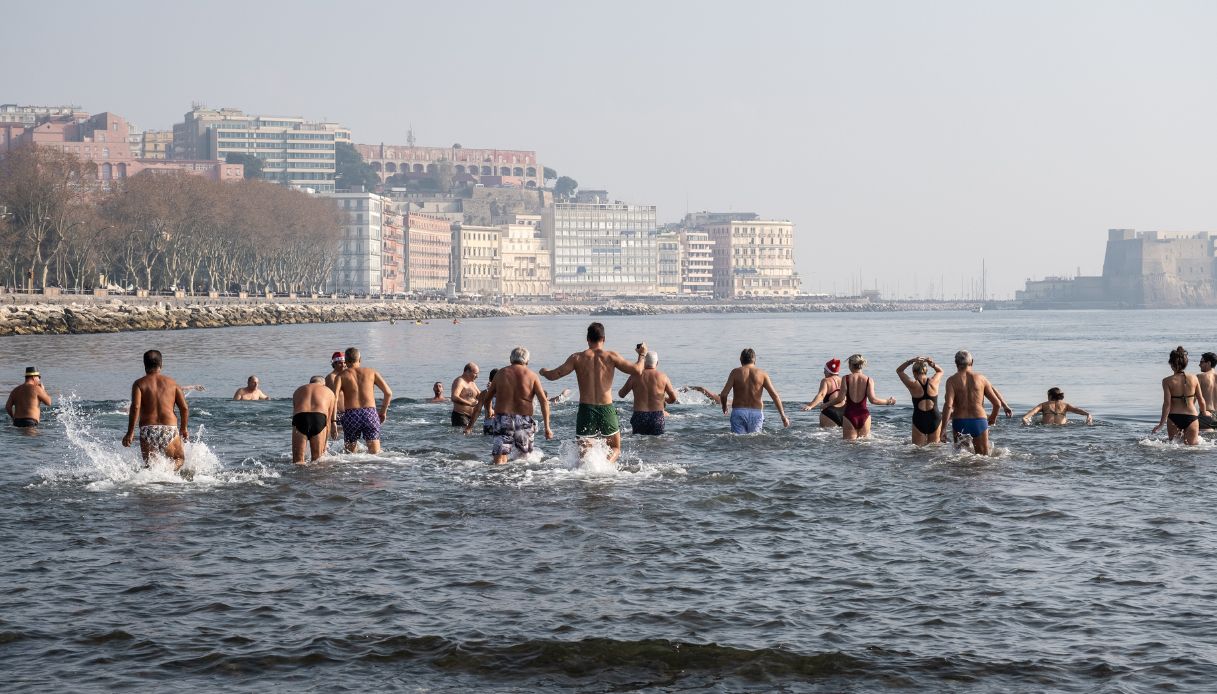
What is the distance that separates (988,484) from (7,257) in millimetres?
89560

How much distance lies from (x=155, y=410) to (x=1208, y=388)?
15280 millimetres

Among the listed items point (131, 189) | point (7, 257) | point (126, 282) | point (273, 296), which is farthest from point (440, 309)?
point (7, 257)

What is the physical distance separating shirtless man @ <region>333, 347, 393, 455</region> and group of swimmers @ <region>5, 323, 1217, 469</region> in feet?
0.04

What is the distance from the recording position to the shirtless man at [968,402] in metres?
19.4

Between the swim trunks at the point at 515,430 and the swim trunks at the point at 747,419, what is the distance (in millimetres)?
5913

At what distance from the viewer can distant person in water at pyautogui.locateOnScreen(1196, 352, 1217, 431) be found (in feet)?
71.5

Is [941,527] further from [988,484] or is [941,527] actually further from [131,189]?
[131,189]

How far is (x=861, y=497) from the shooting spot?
16875mm

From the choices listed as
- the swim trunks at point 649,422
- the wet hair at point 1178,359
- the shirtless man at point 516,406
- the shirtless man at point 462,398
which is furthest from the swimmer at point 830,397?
the shirtless man at point 516,406

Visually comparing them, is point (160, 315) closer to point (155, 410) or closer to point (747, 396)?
point (747, 396)

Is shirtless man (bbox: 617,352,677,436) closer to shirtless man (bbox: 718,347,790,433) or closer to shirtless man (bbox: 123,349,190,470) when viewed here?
shirtless man (bbox: 718,347,790,433)

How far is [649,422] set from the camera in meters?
22.8

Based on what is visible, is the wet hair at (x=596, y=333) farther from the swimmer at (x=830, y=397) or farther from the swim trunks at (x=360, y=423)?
the swimmer at (x=830, y=397)

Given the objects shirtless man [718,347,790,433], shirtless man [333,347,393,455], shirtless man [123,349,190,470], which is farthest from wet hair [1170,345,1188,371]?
shirtless man [123,349,190,470]
